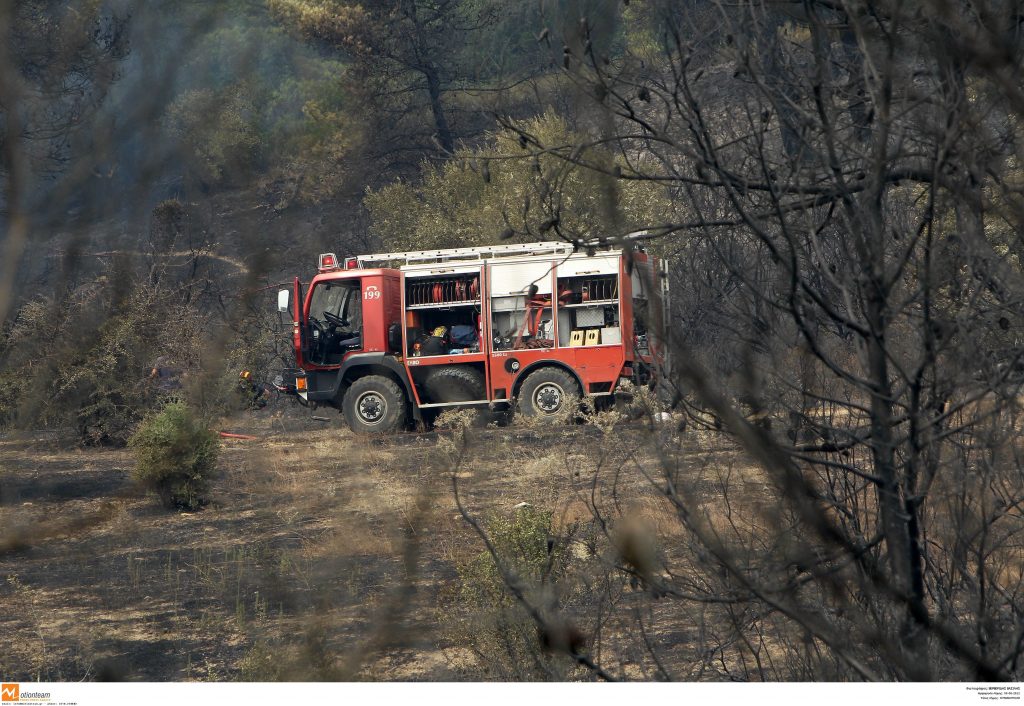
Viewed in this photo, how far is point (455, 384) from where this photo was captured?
55.9 feet

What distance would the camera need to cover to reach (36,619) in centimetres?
700

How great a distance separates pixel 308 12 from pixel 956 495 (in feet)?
60.9

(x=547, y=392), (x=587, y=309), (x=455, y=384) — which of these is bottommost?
(x=547, y=392)

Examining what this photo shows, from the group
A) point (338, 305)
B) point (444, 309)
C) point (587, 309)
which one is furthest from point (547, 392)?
point (338, 305)

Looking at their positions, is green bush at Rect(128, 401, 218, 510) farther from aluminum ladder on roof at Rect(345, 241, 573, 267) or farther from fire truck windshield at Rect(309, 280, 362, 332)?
aluminum ladder on roof at Rect(345, 241, 573, 267)

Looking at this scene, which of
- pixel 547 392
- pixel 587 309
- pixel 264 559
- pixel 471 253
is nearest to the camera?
pixel 264 559

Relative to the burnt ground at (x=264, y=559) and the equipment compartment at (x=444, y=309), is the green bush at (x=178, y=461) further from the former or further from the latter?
the equipment compartment at (x=444, y=309)

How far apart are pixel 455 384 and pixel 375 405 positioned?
1349 mm

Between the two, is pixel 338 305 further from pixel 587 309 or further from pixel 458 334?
pixel 587 309

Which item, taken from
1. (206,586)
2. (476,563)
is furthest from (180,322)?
(206,586)

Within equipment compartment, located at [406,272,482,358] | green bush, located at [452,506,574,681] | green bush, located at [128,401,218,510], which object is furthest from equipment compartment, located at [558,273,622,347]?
green bush, located at [452,506,574,681]

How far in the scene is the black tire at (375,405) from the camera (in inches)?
675

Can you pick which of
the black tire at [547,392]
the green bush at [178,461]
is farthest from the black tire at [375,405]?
the green bush at [178,461]

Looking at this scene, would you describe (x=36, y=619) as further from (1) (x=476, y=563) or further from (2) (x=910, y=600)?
(2) (x=910, y=600)
